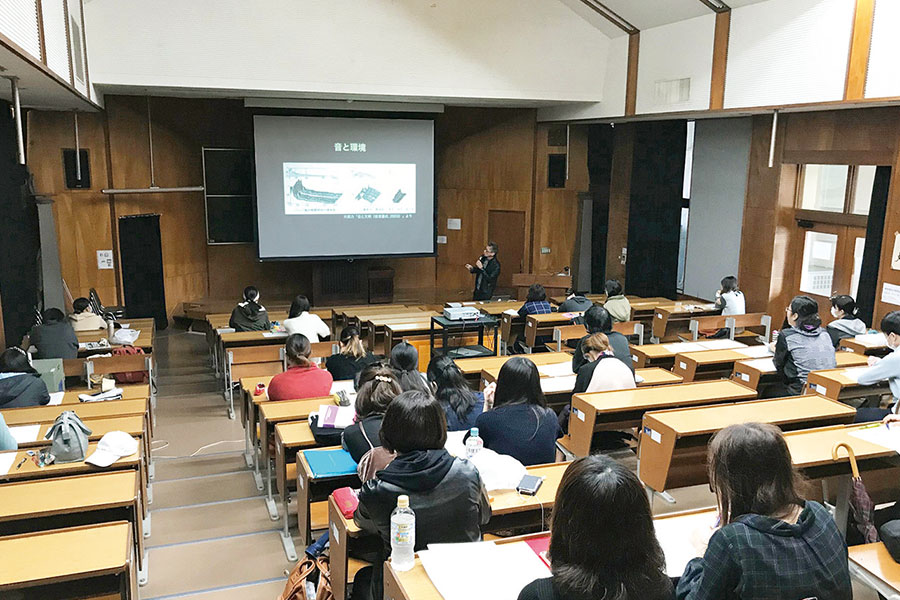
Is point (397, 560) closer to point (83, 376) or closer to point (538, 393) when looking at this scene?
point (538, 393)

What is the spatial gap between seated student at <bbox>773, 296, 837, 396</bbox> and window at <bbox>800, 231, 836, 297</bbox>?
3477 mm

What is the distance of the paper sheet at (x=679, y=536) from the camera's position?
8.01ft

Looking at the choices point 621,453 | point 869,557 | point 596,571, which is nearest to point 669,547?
point 869,557

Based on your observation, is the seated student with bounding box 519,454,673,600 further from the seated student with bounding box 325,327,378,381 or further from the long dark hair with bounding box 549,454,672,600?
the seated student with bounding box 325,327,378,381

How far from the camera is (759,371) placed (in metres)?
5.34

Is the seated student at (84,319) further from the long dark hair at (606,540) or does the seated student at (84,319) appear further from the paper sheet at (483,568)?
the long dark hair at (606,540)

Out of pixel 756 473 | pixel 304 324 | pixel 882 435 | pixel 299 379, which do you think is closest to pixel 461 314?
pixel 304 324

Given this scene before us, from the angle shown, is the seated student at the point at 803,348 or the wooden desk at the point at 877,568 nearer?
the wooden desk at the point at 877,568

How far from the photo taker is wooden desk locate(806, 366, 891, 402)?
15.8 feet

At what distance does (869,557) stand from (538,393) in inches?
62.0

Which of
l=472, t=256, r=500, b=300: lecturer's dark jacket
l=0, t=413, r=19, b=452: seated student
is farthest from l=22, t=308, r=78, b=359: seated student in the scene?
l=472, t=256, r=500, b=300: lecturer's dark jacket

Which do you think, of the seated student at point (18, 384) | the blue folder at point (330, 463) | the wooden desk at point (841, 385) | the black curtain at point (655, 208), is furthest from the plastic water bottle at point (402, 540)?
the black curtain at point (655, 208)

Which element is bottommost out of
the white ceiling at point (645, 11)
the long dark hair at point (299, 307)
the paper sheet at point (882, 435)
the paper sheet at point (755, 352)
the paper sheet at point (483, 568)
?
the paper sheet at point (483, 568)

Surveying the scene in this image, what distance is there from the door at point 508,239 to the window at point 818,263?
4.52 meters
